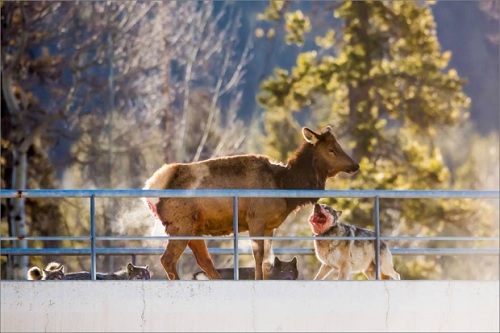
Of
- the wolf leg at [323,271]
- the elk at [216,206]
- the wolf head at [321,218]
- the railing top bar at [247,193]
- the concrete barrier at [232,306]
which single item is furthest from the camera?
the wolf leg at [323,271]

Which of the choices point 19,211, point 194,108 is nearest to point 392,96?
point 19,211

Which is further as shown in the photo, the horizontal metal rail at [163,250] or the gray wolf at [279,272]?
the gray wolf at [279,272]

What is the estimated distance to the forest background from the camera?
127ft

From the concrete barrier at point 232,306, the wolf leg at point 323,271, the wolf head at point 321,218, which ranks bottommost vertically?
the concrete barrier at point 232,306

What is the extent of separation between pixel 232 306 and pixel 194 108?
33.8m

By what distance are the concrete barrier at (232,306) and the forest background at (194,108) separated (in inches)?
806

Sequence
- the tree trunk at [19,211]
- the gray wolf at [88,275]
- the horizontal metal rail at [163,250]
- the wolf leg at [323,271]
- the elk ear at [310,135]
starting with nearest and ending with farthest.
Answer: the wolf leg at [323,271] → the horizontal metal rail at [163,250] → the elk ear at [310,135] → the gray wolf at [88,275] → the tree trunk at [19,211]

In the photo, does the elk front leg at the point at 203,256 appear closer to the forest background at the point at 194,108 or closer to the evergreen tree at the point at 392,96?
the forest background at the point at 194,108

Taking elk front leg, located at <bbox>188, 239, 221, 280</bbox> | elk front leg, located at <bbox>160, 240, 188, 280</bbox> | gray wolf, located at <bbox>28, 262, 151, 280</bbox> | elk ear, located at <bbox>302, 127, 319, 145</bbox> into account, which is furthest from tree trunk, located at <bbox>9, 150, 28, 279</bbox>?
elk front leg, located at <bbox>160, 240, 188, 280</bbox>

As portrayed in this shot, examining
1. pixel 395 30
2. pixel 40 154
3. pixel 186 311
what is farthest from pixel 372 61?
pixel 186 311

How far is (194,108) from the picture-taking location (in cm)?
4844

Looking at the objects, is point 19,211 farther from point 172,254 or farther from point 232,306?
point 232,306

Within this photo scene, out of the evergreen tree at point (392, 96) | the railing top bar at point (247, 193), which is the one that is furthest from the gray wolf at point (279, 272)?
the evergreen tree at point (392, 96)

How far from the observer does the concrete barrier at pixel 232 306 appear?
14.8 m
